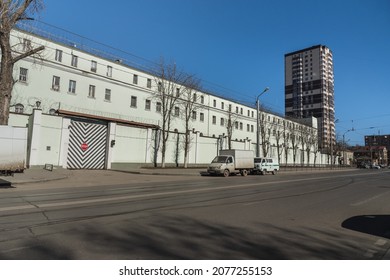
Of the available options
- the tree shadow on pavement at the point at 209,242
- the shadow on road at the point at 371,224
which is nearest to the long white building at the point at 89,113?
the tree shadow on pavement at the point at 209,242

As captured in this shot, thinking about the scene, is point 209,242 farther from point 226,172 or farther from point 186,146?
point 186,146

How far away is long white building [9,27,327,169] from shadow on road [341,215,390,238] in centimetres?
2358

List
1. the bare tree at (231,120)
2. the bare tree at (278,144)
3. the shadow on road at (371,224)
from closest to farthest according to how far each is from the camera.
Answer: the shadow on road at (371,224), the bare tree at (231,120), the bare tree at (278,144)

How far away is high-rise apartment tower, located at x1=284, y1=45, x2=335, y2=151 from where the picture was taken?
96.9 metres

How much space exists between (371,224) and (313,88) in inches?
Result: 3946

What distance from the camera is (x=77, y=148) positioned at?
32.8 meters

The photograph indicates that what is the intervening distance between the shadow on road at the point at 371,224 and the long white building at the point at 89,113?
77.4 ft

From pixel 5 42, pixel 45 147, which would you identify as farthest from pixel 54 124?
pixel 5 42

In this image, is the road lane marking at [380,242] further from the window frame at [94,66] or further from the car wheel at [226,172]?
the window frame at [94,66]

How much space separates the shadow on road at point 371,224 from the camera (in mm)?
7406

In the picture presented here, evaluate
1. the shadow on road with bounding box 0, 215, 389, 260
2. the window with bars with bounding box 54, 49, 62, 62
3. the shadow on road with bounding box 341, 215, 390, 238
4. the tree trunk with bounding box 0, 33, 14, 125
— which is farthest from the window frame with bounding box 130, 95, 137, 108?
the shadow on road with bounding box 341, 215, 390, 238

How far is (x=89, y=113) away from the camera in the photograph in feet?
130

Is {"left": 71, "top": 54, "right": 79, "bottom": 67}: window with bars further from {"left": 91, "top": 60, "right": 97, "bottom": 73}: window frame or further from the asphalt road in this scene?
the asphalt road

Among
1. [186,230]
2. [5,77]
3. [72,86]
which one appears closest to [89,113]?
[72,86]
